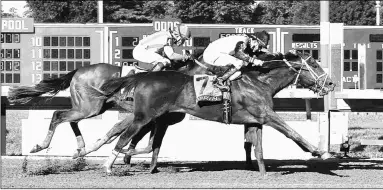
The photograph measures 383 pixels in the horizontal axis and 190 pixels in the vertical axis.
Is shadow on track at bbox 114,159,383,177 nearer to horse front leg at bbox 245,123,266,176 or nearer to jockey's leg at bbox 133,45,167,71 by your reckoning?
horse front leg at bbox 245,123,266,176

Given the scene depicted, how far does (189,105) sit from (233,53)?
1.02 m

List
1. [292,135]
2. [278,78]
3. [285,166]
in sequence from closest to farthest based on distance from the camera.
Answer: [292,135]
[278,78]
[285,166]

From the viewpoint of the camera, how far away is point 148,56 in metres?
14.4

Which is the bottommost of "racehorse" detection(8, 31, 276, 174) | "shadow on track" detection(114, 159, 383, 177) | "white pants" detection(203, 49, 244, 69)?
"shadow on track" detection(114, 159, 383, 177)

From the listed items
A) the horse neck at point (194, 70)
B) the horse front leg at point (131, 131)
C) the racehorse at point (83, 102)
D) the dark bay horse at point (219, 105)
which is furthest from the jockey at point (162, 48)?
the horse front leg at point (131, 131)

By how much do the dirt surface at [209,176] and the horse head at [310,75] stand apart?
3.87 feet

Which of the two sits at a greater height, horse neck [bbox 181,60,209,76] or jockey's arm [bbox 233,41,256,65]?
jockey's arm [bbox 233,41,256,65]

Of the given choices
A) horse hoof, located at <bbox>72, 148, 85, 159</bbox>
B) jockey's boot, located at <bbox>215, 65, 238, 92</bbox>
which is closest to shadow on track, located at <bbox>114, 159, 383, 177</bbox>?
horse hoof, located at <bbox>72, 148, 85, 159</bbox>

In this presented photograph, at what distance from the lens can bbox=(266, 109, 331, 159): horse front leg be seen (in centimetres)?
1297

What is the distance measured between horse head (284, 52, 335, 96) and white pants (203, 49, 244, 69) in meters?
0.81

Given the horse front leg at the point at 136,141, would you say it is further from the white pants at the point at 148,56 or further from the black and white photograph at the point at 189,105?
the white pants at the point at 148,56

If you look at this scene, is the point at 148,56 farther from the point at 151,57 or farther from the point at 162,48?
the point at 162,48

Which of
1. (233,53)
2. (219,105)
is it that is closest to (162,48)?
(233,53)

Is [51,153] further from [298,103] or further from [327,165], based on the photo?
[298,103]
